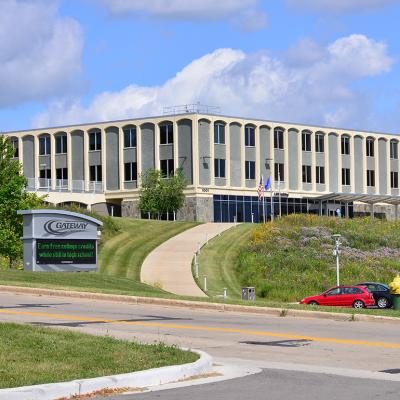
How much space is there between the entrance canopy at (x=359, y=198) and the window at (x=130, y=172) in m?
16.8

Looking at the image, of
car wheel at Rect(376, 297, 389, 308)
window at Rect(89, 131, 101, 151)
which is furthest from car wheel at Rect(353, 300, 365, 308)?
window at Rect(89, 131, 101, 151)

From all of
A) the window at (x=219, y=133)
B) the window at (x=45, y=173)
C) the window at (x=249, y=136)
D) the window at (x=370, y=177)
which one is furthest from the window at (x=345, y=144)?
the window at (x=45, y=173)

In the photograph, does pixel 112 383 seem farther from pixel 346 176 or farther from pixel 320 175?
pixel 346 176

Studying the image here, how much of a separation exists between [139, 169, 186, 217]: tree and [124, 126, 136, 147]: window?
5.30 m

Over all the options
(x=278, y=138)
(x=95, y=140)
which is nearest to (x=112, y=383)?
(x=95, y=140)

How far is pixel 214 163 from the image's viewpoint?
8162 centimetres

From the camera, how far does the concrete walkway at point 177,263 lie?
154ft

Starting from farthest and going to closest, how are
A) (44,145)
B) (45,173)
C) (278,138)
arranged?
(44,145) → (45,173) → (278,138)

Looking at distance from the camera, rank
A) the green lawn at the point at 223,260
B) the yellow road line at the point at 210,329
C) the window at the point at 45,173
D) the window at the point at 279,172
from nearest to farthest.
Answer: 1. the yellow road line at the point at 210,329
2. the green lawn at the point at 223,260
3. the window at the point at 279,172
4. the window at the point at 45,173

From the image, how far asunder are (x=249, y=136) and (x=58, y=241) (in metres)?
47.5

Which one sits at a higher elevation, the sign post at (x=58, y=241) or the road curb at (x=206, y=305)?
the sign post at (x=58, y=241)

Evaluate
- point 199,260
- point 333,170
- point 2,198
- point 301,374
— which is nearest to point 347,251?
point 199,260

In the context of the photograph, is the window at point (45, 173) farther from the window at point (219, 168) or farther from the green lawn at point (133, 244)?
the green lawn at point (133, 244)

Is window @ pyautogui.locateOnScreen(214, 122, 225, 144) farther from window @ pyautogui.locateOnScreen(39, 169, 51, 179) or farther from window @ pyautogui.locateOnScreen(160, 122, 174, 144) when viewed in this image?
window @ pyautogui.locateOnScreen(39, 169, 51, 179)
